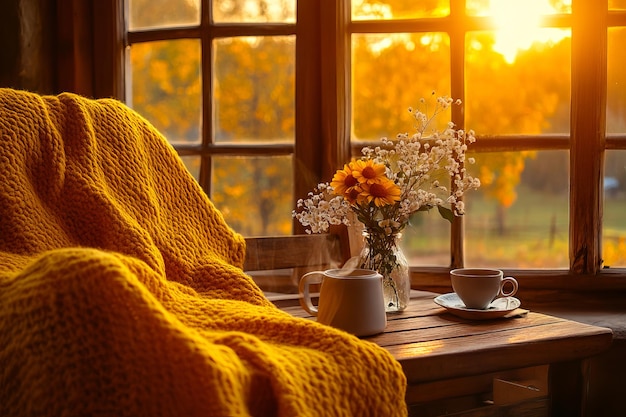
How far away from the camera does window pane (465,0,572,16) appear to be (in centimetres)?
165

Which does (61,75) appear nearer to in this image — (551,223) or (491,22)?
(491,22)

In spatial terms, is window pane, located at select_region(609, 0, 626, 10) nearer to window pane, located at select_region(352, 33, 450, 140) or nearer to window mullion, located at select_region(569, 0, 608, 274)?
window mullion, located at select_region(569, 0, 608, 274)

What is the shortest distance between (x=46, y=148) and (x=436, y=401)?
2.53ft

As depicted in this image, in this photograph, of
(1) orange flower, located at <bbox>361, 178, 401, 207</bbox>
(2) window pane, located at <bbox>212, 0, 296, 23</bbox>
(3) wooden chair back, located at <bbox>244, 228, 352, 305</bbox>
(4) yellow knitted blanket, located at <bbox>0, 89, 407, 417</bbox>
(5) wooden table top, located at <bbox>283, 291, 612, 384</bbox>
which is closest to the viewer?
(4) yellow knitted blanket, located at <bbox>0, 89, 407, 417</bbox>

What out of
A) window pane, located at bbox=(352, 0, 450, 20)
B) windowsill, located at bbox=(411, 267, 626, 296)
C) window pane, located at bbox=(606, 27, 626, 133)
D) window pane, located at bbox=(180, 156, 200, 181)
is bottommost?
windowsill, located at bbox=(411, 267, 626, 296)

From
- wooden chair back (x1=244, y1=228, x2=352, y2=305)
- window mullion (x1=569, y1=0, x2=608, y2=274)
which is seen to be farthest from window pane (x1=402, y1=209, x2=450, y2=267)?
window mullion (x1=569, y1=0, x2=608, y2=274)

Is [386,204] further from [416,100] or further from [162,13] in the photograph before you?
[162,13]

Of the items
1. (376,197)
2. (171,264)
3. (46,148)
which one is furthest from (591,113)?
(46,148)

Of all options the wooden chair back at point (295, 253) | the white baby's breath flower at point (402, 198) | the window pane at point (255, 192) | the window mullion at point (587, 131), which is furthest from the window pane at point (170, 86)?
the window mullion at point (587, 131)

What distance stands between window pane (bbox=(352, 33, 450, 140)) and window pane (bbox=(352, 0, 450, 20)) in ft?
0.15

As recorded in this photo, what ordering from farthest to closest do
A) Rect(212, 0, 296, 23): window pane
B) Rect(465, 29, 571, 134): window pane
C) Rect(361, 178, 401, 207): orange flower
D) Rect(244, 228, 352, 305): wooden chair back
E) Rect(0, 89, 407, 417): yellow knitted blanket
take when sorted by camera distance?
Rect(212, 0, 296, 23): window pane
Rect(465, 29, 571, 134): window pane
Rect(244, 228, 352, 305): wooden chair back
Rect(361, 178, 401, 207): orange flower
Rect(0, 89, 407, 417): yellow knitted blanket

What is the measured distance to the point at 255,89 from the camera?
5.83ft

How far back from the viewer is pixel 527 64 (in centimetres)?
166

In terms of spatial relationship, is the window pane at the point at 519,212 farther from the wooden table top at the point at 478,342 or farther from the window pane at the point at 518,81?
the wooden table top at the point at 478,342
